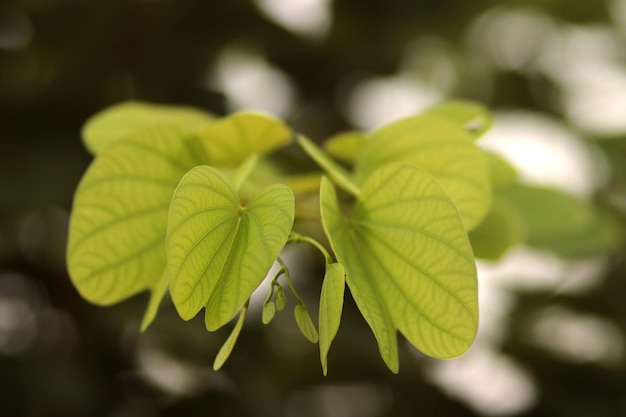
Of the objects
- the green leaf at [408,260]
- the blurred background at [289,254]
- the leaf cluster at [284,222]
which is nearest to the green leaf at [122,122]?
the leaf cluster at [284,222]

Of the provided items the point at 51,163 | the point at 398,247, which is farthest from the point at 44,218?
the point at 398,247

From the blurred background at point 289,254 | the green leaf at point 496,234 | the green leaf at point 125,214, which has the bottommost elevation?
the blurred background at point 289,254

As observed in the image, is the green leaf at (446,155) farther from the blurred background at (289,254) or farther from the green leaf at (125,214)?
the blurred background at (289,254)

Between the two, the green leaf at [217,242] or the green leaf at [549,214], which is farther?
the green leaf at [549,214]

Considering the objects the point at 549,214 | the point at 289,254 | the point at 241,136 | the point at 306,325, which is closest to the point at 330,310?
the point at 306,325

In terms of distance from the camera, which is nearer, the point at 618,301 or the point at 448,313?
the point at 448,313

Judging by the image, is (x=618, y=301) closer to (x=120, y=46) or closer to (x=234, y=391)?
(x=234, y=391)
